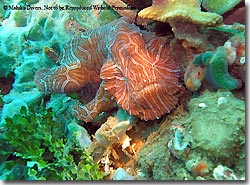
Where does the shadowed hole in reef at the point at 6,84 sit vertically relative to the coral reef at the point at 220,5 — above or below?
below

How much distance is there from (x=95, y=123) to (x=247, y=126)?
71cm

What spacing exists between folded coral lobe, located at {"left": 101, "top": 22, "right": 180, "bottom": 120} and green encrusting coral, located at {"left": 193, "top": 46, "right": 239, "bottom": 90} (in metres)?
0.15

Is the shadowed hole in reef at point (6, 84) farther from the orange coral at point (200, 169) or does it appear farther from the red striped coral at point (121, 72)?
the orange coral at point (200, 169)

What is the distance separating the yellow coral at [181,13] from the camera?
114 centimetres

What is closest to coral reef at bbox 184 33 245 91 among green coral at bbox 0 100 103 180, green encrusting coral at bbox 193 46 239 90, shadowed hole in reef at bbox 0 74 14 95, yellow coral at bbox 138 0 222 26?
green encrusting coral at bbox 193 46 239 90

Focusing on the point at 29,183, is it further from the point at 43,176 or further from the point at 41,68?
the point at 41,68

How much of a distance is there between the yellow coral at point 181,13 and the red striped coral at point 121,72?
128mm

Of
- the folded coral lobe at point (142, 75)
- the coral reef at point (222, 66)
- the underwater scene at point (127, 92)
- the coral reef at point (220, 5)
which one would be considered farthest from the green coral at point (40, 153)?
the coral reef at point (220, 5)

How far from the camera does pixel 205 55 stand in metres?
1.16

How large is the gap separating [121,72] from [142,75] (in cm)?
10

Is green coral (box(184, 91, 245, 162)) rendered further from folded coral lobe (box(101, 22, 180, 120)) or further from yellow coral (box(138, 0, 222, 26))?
yellow coral (box(138, 0, 222, 26))

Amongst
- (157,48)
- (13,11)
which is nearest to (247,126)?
(157,48)

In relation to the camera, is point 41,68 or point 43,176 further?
point 41,68

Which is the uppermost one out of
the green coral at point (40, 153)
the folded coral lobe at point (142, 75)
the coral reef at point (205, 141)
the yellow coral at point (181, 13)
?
the yellow coral at point (181, 13)
